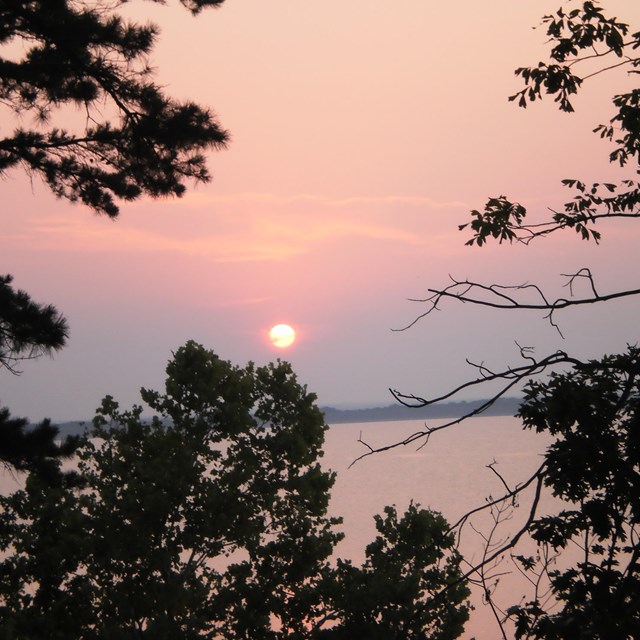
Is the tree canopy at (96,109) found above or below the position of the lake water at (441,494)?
below

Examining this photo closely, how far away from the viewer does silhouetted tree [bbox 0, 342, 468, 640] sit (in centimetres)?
2100

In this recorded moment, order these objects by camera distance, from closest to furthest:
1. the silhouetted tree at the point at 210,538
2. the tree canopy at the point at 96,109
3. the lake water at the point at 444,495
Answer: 1. the tree canopy at the point at 96,109
2. the silhouetted tree at the point at 210,538
3. the lake water at the point at 444,495


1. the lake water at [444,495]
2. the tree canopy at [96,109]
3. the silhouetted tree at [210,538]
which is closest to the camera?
the tree canopy at [96,109]

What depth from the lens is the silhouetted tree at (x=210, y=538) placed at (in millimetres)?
21000

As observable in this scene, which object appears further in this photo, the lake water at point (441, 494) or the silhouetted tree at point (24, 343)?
the lake water at point (441, 494)

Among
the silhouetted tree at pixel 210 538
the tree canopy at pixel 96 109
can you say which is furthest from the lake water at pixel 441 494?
the tree canopy at pixel 96 109

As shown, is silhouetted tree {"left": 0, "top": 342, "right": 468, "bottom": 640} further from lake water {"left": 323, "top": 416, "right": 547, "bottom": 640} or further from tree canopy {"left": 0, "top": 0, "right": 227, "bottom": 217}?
lake water {"left": 323, "top": 416, "right": 547, "bottom": 640}

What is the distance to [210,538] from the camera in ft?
70.7

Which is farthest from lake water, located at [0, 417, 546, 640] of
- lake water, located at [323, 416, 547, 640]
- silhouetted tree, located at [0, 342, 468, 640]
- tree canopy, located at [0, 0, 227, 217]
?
tree canopy, located at [0, 0, 227, 217]

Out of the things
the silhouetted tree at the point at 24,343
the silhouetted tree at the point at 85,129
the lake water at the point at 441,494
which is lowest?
the silhouetted tree at the point at 24,343

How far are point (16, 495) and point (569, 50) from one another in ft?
61.2

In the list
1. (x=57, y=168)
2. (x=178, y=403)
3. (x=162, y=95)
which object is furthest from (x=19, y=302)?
(x=178, y=403)

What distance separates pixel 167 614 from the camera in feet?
67.6

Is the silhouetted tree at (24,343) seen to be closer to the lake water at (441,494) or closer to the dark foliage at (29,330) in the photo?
the dark foliage at (29,330)
